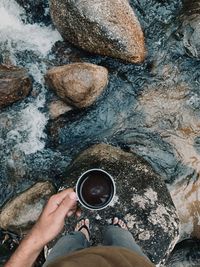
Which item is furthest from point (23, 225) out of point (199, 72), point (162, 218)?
point (199, 72)

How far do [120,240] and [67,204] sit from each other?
412mm

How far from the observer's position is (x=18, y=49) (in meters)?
4.46

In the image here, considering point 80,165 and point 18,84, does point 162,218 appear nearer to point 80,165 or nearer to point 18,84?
point 80,165

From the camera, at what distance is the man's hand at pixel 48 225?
8.80 ft

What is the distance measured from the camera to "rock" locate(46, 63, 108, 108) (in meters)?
3.92

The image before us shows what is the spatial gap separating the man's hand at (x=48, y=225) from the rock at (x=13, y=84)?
1633mm

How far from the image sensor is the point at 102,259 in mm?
1680

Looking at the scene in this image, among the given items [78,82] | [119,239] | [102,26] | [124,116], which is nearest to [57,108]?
[78,82]

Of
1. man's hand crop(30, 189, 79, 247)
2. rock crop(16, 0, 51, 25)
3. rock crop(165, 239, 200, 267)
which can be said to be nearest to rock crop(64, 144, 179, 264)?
rock crop(165, 239, 200, 267)

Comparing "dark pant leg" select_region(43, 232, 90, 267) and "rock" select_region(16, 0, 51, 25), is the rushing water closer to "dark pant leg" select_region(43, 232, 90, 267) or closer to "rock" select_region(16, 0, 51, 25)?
"rock" select_region(16, 0, 51, 25)

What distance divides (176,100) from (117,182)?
1133 mm

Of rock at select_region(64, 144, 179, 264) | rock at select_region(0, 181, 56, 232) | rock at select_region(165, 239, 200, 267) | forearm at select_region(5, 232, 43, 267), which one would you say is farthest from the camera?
rock at select_region(165, 239, 200, 267)

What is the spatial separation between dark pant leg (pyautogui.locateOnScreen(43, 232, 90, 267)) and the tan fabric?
32.1 inches

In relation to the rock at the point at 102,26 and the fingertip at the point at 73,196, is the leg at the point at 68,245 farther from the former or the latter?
the rock at the point at 102,26
